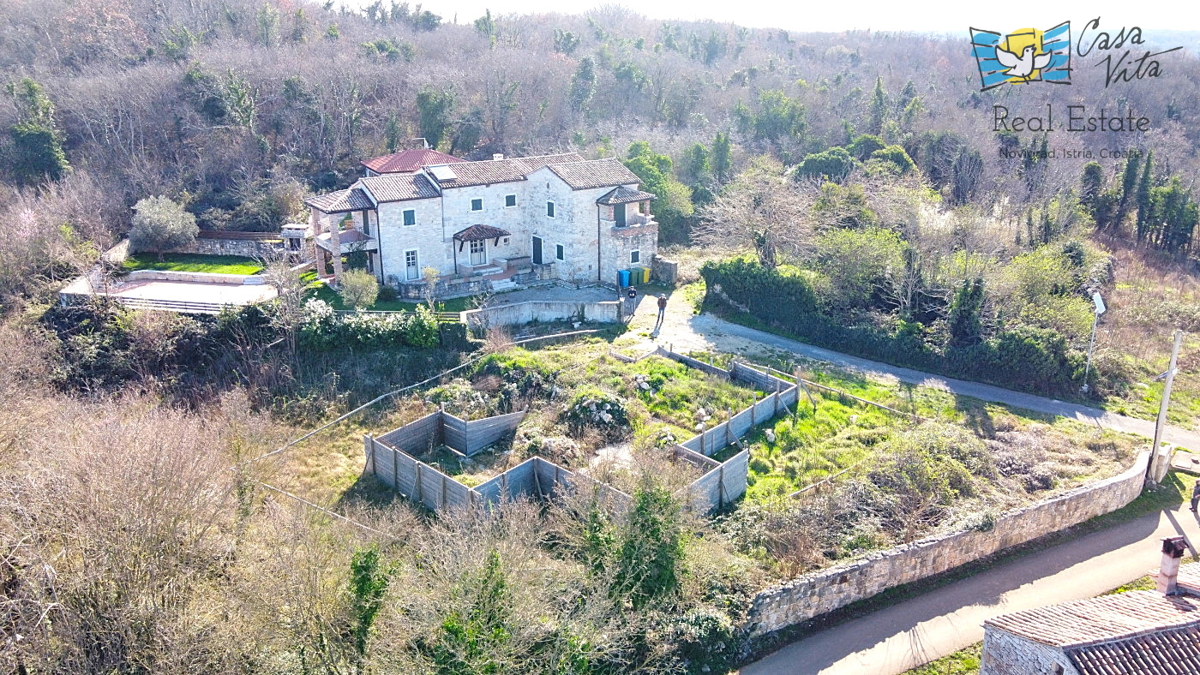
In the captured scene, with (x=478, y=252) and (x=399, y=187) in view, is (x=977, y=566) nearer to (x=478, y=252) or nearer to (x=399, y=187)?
(x=478, y=252)

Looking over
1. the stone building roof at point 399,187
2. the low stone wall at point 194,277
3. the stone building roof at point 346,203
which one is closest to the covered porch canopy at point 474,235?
the stone building roof at point 399,187

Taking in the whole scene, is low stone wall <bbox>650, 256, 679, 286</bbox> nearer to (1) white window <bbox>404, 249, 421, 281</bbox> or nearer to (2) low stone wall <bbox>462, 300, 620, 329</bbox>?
(2) low stone wall <bbox>462, 300, 620, 329</bbox>

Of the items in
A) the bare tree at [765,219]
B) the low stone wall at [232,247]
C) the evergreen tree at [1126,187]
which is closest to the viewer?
the bare tree at [765,219]

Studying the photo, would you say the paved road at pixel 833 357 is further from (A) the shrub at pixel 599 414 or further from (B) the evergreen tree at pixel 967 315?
(A) the shrub at pixel 599 414

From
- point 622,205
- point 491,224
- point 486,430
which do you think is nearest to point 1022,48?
point 622,205

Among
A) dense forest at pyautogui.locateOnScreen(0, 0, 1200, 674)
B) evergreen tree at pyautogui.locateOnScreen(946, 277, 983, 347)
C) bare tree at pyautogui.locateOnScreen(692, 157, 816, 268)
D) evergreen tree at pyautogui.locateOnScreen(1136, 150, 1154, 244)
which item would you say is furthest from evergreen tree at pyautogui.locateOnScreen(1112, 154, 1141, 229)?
evergreen tree at pyautogui.locateOnScreen(946, 277, 983, 347)
